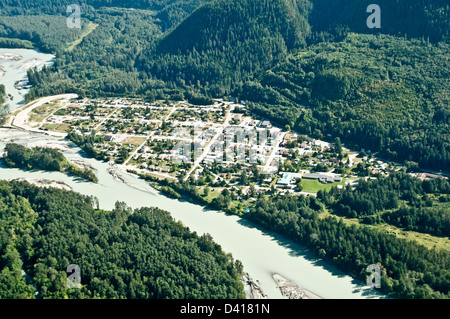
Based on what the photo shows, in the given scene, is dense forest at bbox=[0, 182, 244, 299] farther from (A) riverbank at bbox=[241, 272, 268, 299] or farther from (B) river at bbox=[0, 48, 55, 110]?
(B) river at bbox=[0, 48, 55, 110]

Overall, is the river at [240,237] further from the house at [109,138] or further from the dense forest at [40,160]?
the house at [109,138]

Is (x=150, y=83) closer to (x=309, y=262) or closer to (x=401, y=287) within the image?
(x=309, y=262)

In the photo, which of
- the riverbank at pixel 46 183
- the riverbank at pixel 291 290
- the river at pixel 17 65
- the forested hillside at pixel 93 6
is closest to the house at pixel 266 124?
the riverbank at pixel 46 183

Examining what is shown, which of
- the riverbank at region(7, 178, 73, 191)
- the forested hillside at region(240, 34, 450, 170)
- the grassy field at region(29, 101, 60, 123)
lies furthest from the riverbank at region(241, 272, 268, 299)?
the grassy field at region(29, 101, 60, 123)

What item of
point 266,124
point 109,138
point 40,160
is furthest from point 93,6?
point 40,160

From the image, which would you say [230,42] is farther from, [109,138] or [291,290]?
[291,290]

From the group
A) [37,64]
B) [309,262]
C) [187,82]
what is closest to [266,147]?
[309,262]
